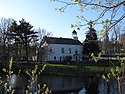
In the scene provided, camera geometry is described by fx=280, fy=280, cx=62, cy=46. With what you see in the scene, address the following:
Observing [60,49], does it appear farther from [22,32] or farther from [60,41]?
[22,32]

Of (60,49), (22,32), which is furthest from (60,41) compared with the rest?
(22,32)

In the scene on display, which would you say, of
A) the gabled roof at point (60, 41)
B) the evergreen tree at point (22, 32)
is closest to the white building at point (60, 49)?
the gabled roof at point (60, 41)

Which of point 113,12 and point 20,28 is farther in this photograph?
point 20,28

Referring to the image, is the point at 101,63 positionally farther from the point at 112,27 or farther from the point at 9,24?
the point at 112,27

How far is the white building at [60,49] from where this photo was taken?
6322 centimetres

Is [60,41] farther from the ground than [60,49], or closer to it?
farther from the ground

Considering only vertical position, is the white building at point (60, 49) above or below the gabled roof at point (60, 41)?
below

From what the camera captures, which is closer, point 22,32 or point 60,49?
point 22,32

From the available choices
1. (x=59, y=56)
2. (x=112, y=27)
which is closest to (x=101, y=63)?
(x=59, y=56)

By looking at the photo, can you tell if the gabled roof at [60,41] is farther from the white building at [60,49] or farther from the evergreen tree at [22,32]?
the evergreen tree at [22,32]

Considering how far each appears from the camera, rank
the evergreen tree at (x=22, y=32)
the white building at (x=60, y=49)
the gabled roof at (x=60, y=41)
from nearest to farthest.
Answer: the evergreen tree at (x=22, y=32) → the white building at (x=60, y=49) → the gabled roof at (x=60, y=41)

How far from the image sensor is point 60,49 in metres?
65.3

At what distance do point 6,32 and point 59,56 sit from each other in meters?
16.9

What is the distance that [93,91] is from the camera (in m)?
24.8
